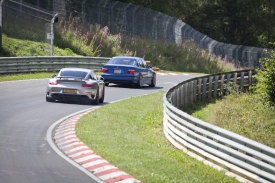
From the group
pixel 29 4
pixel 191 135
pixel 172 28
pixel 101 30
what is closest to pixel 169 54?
pixel 172 28

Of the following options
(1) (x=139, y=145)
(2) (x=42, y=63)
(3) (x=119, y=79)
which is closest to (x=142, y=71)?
(3) (x=119, y=79)

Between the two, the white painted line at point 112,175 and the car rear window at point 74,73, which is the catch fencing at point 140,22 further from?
the white painted line at point 112,175

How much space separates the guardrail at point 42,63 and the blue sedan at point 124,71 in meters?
4.46

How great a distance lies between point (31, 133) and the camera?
17312mm

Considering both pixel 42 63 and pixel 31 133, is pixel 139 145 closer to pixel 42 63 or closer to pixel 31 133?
pixel 31 133

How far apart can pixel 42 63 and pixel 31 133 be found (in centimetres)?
1945

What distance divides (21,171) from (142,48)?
3887 cm

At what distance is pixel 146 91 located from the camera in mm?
32000

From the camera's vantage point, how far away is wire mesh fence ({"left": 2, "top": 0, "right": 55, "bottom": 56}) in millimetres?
39500

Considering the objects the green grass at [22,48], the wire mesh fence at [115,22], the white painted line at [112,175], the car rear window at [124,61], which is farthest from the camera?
the wire mesh fence at [115,22]

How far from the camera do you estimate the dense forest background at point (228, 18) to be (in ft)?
281

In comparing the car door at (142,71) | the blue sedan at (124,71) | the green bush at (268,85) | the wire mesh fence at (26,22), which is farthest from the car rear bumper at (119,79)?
the wire mesh fence at (26,22)

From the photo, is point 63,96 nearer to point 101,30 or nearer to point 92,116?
point 92,116

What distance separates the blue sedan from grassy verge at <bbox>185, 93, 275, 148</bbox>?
12.2 ft
